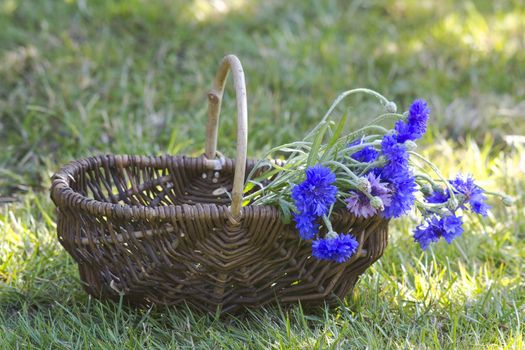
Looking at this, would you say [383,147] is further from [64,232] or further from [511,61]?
[511,61]

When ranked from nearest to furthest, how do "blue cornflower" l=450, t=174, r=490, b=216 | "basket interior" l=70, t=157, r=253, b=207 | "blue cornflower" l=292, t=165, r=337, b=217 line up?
"blue cornflower" l=292, t=165, r=337, b=217
"blue cornflower" l=450, t=174, r=490, b=216
"basket interior" l=70, t=157, r=253, b=207

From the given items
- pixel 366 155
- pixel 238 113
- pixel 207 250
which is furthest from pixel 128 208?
pixel 366 155

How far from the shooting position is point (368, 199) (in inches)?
62.3

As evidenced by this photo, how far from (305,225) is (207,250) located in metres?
0.21

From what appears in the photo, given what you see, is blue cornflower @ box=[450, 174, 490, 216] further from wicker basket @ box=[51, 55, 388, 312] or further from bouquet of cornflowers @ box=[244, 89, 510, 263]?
wicker basket @ box=[51, 55, 388, 312]

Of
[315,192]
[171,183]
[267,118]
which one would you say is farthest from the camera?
[267,118]

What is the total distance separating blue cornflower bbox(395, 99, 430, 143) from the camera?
158 centimetres

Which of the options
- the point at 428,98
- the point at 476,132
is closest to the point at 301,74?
the point at 428,98

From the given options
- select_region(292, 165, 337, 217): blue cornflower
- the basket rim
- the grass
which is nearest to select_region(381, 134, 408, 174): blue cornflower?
select_region(292, 165, 337, 217): blue cornflower

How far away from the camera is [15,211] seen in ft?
7.46

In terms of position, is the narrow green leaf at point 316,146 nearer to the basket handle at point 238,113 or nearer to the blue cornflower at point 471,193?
the basket handle at point 238,113

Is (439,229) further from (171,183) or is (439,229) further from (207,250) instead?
(171,183)

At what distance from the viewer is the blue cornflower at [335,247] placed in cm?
156

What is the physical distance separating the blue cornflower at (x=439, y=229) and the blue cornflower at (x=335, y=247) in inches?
6.0
